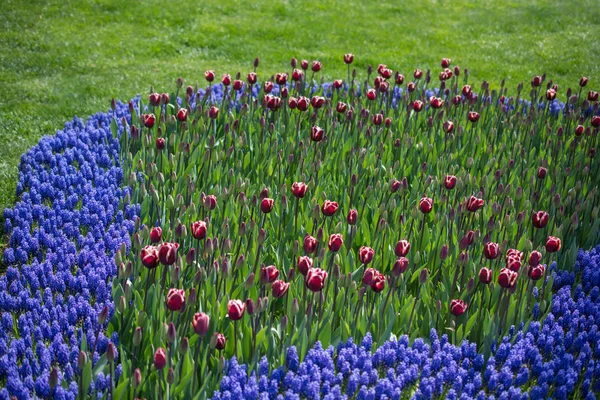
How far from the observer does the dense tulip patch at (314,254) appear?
3320 millimetres

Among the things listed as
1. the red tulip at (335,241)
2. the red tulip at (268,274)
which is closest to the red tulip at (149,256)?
the red tulip at (268,274)

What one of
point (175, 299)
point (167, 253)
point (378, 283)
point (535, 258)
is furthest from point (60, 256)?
point (535, 258)

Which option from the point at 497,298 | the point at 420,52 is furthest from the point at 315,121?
the point at 420,52

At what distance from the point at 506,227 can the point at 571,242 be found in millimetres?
426

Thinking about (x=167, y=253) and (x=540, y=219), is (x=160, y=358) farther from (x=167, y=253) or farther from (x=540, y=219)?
(x=540, y=219)

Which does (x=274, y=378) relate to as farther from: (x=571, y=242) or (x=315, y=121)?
(x=315, y=121)

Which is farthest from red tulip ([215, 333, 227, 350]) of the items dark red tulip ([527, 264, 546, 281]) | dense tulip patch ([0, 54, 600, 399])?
dark red tulip ([527, 264, 546, 281])

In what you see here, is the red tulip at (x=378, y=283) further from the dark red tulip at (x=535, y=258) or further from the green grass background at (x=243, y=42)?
the green grass background at (x=243, y=42)

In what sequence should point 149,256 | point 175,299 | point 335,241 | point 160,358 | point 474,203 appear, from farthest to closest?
1. point 474,203
2. point 335,241
3. point 149,256
4. point 175,299
5. point 160,358

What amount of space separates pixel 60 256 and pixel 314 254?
152cm

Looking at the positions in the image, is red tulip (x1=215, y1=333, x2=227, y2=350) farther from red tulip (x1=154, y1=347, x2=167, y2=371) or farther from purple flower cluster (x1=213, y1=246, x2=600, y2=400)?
red tulip (x1=154, y1=347, x2=167, y2=371)

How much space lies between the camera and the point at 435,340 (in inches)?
142

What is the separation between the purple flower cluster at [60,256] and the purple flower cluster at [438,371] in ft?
2.53

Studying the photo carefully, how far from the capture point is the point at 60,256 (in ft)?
14.0
